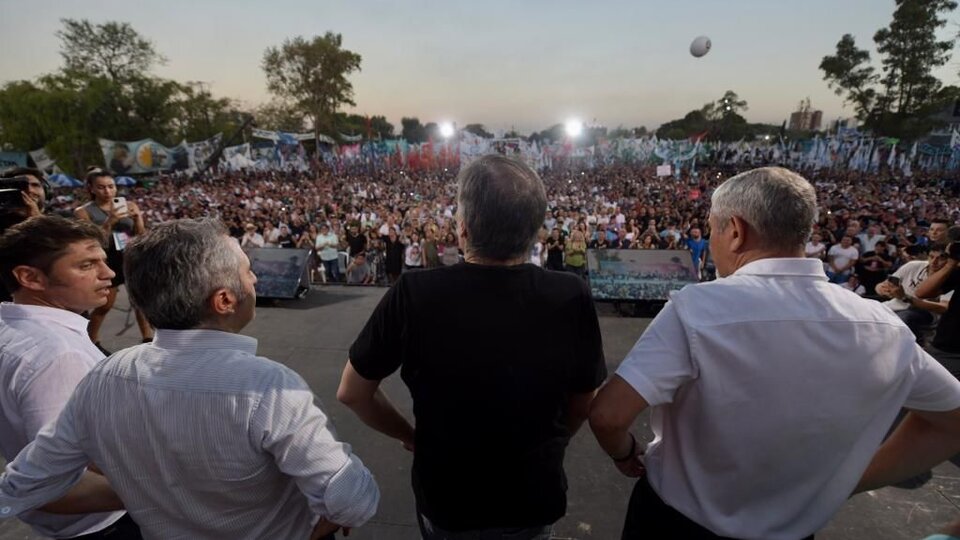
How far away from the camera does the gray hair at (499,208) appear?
1.17m

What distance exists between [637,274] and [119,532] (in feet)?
18.0

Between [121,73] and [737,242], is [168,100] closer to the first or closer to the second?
[121,73]

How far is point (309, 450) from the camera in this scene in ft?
3.48

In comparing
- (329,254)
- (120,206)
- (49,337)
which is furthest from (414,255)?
(49,337)

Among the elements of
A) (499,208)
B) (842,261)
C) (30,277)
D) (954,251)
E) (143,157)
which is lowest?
(842,261)

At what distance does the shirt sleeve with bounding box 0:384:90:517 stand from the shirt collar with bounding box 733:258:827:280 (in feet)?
5.79

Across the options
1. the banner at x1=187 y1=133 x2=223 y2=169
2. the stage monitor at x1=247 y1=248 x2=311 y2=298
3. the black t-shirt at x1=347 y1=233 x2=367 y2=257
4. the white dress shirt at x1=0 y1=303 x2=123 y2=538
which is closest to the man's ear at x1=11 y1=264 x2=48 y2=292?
the white dress shirt at x1=0 y1=303 x2=123 y2=538

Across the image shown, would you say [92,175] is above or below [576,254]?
above

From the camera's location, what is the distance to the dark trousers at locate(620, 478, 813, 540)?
4.30ft

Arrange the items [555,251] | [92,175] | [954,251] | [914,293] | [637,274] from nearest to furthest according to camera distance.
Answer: [954,251] → [914,293] → [92,175] → [637,274] → [555,251]

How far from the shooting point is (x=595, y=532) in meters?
2.22

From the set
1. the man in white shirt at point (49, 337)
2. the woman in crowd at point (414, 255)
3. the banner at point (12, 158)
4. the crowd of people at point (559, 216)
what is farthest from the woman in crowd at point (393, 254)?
the banner at point (12, 158)

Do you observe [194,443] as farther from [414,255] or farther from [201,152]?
[201,152]

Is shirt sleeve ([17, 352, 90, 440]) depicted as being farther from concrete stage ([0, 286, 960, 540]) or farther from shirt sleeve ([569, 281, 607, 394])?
shirt sleeve ([569, 281, 607, 394])
